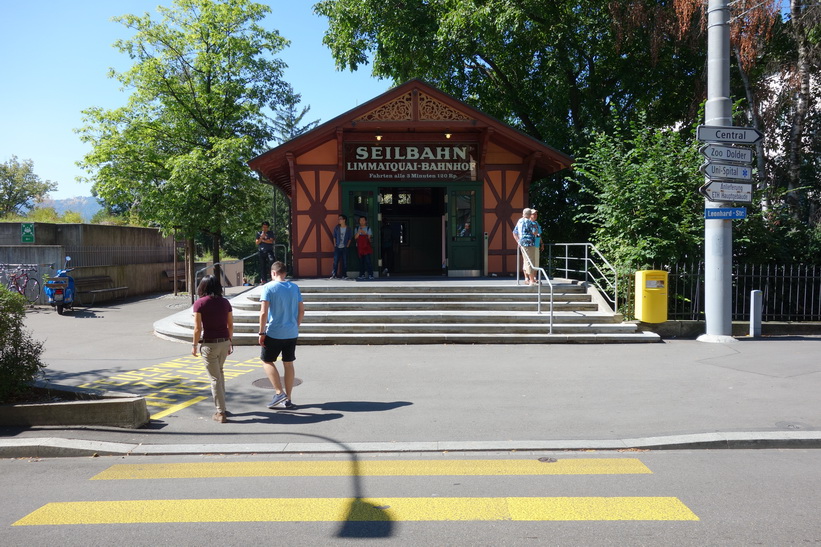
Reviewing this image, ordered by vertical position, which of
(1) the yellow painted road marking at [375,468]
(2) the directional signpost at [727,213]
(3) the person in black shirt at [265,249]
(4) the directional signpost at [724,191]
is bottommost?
(1) the yellow painted road marking at [375,468]

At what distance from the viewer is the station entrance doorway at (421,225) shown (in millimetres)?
17469

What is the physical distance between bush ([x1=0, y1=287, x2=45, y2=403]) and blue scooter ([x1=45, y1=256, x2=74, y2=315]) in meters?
11.7

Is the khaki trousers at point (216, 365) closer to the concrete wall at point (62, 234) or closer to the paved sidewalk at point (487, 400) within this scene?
the paved sidewalk at point (487, 400)

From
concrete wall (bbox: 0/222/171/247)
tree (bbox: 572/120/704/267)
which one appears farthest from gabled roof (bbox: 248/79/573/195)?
concrete wall (bbox: 0/222/171/247)

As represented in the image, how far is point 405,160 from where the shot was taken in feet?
57.2

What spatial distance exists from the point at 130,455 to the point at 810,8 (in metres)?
19.8

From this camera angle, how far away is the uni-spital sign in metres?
17.4

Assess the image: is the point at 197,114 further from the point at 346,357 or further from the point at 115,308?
the point at 346,357

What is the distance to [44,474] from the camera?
16.8 ft

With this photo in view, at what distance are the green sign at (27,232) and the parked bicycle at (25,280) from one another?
71.8 inches

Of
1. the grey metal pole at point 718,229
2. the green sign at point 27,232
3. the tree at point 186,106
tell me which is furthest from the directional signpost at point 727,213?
the green sign at point 27,232

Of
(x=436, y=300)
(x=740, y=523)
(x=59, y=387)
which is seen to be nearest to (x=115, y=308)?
(x=436, y=300)

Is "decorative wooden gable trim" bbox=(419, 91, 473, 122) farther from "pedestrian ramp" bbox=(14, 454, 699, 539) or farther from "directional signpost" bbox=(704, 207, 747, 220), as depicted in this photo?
Result: "pedestrian ramp" bbox=(14, 454, 699, 539)

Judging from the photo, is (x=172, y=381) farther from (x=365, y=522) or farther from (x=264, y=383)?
(x=365, y=522)
